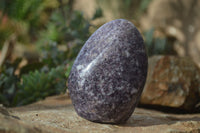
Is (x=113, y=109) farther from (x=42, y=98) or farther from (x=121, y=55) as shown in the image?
(x=42, y=98)

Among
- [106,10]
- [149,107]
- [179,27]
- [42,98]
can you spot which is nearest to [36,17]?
[106,10]

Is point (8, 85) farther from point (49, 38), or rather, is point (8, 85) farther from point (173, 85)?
point (49, 38)

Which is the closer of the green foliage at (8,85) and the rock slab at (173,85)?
the rock slab at (173,85)

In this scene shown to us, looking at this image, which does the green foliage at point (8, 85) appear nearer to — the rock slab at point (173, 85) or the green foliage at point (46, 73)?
the green foliage at point (46, 73)

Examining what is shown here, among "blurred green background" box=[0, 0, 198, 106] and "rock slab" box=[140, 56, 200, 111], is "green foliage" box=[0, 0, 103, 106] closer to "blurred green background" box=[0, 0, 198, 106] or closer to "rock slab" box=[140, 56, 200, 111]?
"blurred green background" box=[0, 0, 198, 106]

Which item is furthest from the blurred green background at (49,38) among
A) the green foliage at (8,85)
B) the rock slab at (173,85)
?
the rock slab at (173,85)

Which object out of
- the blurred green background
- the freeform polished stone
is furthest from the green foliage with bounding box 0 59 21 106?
the freeform polished stone
